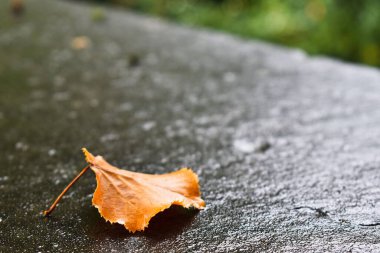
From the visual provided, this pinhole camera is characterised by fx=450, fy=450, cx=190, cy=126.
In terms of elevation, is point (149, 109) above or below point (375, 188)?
below

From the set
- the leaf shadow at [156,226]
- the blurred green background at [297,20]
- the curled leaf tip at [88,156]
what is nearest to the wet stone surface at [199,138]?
the leaf shadow at [156,226]

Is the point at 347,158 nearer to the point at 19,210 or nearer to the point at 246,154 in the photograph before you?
the point at 246,154

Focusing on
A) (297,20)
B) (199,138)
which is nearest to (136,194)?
(199,138)

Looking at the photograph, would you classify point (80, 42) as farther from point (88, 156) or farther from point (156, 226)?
point (156, 226)

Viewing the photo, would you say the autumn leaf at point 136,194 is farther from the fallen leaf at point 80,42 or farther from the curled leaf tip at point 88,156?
the fallen leaf at point 80,42

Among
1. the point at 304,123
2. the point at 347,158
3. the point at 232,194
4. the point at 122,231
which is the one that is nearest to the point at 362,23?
the point at 304,123

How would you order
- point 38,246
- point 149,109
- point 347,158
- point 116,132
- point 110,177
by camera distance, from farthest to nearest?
point 149,109 < point 116,132 < point 347,158 < point 110,177 < point 38,246

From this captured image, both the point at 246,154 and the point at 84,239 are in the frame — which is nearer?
the point at 84,239
